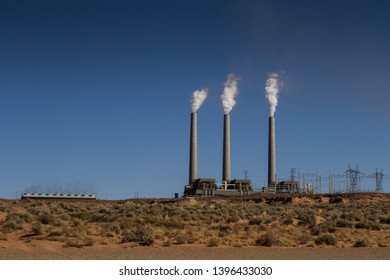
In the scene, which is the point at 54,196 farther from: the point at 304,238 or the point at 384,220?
the point at 304,238

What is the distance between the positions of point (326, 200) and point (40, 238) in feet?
151

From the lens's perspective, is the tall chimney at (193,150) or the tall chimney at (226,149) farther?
the tall chimney at (226,149)

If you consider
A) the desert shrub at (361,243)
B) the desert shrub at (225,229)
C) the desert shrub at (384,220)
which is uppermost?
the desert shrub at (384,220)

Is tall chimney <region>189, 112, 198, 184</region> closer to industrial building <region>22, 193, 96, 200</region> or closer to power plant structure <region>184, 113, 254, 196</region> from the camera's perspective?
power plant structure <region>184, 113, 254, 196</region>

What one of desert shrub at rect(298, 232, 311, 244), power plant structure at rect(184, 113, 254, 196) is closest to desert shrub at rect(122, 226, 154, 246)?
desert shrub at rect(298, 232, 311, 244)

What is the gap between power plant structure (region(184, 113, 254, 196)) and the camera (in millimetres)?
86812

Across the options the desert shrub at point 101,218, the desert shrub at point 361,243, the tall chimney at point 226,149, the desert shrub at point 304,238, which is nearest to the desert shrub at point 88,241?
the desert shrub at point 101,218

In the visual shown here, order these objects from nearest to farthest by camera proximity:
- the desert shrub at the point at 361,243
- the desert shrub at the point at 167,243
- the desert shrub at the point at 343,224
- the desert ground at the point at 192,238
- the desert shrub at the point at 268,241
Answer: the desert ground at the point at 192,238 → the desert shrub at the point at 167,243 → the desert shrub at the point at 361,243 → the desert shrub at the point at 268,241 → the desert shrub at the point at 343,224

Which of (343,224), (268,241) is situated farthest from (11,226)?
(343,224)

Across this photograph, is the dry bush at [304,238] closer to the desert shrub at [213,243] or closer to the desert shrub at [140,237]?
the desert shrub at [213,243]

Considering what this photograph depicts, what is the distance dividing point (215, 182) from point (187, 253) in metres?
68.5

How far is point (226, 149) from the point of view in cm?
8825

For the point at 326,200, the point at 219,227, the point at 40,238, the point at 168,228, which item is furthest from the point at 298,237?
the point at 326,200

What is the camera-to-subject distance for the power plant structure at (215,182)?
86.8 m
